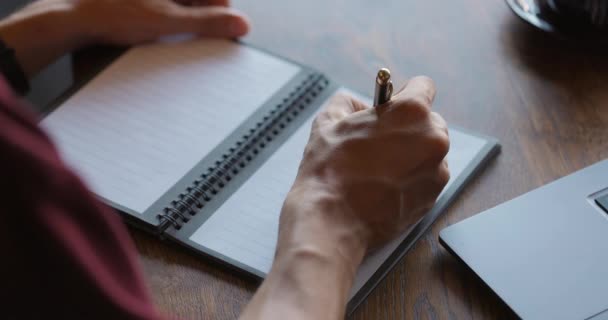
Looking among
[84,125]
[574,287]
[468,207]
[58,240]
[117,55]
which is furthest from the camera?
[117,55]

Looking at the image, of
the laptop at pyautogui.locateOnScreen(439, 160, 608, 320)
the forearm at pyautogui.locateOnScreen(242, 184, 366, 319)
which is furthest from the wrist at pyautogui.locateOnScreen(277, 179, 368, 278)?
the laptop at pyautogui.locateOnScreen(439, 160, 608, 320)

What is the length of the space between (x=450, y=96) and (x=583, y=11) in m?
0.20

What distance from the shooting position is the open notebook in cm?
71

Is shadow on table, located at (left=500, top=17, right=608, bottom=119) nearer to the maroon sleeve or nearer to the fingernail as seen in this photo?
the fingernail

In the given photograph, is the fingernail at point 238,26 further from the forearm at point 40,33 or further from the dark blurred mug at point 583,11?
the dark blurred mug at point 583,11

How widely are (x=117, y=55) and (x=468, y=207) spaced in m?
0.54

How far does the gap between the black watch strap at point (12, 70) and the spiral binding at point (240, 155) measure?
0.33 metres

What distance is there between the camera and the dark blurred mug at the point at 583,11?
2.86ft

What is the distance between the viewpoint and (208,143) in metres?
0.81

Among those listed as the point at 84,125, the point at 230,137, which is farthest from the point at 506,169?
the point at 84,125

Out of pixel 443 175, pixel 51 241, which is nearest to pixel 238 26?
pixel 443 175

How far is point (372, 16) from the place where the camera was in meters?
1.03

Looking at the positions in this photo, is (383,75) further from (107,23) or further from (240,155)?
→ (107,23)

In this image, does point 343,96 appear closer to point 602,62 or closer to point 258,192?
point 258,192
